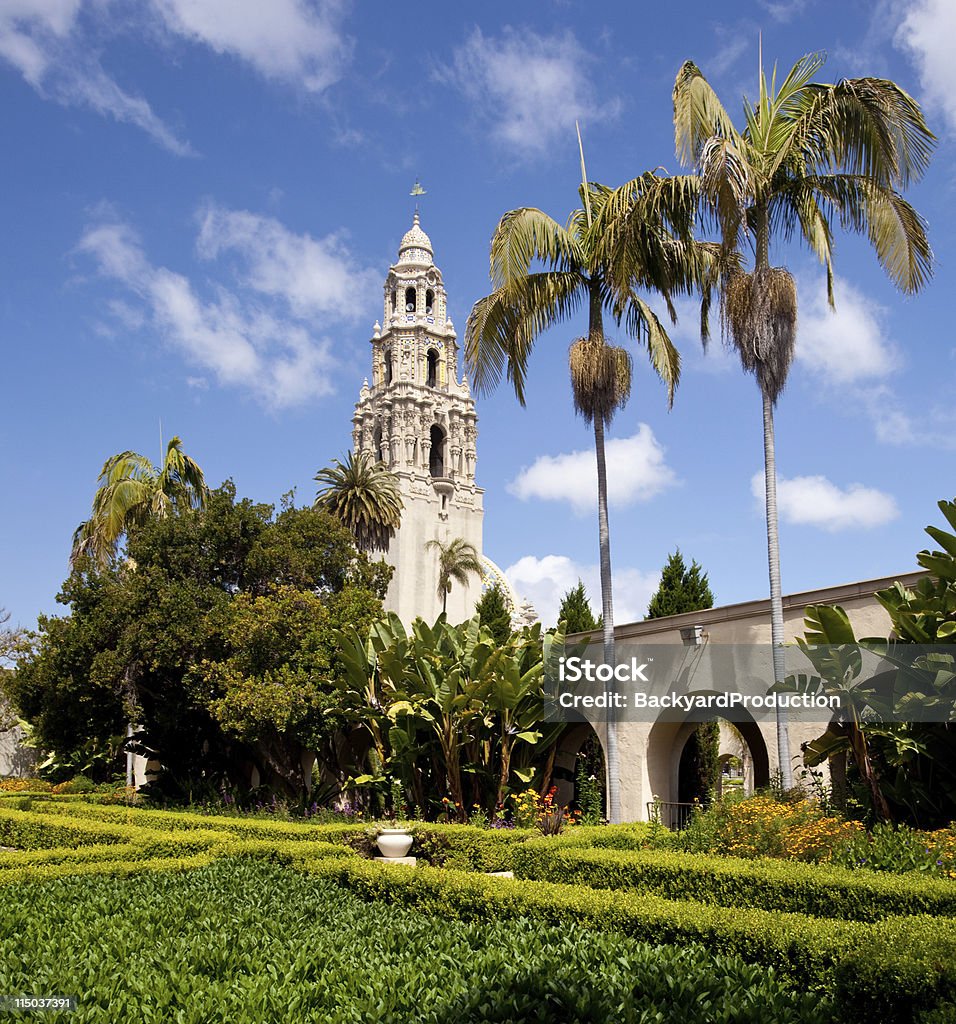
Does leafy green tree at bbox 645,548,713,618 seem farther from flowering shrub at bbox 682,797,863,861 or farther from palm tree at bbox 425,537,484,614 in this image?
palm tree at bbox 425,537,484,614

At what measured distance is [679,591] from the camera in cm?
3166

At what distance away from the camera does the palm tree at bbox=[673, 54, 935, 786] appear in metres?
15.6

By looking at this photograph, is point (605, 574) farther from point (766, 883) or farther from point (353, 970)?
point (353, 970)

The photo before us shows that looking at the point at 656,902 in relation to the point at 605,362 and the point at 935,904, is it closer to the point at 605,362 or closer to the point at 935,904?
the point at 935,904

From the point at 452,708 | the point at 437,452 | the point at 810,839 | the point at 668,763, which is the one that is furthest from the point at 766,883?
the point at 437,452

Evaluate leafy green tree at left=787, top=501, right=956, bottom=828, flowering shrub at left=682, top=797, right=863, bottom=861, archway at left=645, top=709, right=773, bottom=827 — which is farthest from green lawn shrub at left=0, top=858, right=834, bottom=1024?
archway at left=645, top=709, right=773, bottom=827

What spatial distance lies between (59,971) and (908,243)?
15615 millimetres

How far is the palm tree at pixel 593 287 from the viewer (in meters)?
17.9

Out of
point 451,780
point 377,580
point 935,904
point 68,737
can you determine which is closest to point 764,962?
point 935,904

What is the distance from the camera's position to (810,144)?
Result: 52.8 ft

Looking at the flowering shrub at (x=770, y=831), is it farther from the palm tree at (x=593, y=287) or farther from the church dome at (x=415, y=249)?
the church dome at (x=415, y=249)

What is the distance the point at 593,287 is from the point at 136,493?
1597cm

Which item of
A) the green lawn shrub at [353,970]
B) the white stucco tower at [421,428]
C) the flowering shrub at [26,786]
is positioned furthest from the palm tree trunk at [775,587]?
the white stucco tower at [421,428]

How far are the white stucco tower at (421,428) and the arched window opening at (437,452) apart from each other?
0.07m
